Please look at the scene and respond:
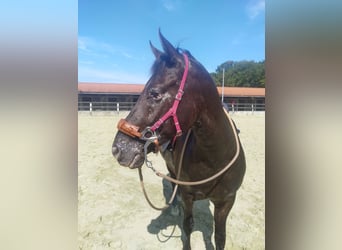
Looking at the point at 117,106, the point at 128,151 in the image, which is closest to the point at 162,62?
the point at 128,151

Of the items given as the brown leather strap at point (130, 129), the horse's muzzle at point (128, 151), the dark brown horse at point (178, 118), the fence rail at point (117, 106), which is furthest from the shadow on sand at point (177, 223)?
the fence rail at point (117, 106)

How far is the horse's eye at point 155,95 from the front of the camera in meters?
1.41

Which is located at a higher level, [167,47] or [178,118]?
[167,47]

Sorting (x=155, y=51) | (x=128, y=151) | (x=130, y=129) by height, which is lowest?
(x=128, y=151)

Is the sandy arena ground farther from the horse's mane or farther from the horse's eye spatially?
the horse's mane

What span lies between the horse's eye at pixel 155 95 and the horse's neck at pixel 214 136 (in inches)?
14.0

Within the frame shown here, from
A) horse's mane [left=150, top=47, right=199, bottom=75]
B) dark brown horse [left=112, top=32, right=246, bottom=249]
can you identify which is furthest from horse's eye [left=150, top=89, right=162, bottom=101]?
horse's mane [left=150, top=47, right=199, bottom=75]

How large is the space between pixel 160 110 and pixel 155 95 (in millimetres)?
98

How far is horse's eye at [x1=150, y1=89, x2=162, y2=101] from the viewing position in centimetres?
141

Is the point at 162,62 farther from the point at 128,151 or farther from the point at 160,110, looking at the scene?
the point at 128,151

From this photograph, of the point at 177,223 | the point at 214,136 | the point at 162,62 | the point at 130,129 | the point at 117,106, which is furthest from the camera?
the point at 117,106

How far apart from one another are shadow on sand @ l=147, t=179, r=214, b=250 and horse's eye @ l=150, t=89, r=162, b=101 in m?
2.22

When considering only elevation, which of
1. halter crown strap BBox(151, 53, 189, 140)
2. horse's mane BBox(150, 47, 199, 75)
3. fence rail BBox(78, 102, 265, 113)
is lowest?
halter crown strap BBox(151, 53, 189, 140)

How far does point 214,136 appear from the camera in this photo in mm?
1717
